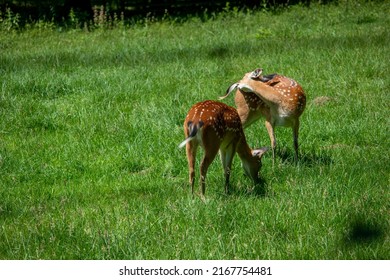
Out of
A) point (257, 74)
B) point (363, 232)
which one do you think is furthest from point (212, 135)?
point (257, 74)

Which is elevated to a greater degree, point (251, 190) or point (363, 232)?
point (363, 232)

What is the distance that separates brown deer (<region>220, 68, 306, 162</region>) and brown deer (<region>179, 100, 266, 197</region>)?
0.93m

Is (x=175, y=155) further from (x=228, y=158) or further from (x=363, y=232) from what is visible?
(x=363, y=232)

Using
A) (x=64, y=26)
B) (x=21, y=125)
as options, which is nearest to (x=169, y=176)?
(x=21, y=125)

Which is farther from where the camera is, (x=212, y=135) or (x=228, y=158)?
(x=228, y=158)

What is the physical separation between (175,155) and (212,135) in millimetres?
1736

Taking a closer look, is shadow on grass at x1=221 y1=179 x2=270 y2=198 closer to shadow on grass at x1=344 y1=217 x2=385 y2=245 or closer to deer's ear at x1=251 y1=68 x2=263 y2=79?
shadow on grass at x1=344 y1=217 x2=385 y2=245

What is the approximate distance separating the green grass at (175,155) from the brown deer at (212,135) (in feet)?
0.99

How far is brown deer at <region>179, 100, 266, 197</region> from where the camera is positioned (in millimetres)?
5863

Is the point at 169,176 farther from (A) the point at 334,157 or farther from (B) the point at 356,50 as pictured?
(B) the point at 356,50

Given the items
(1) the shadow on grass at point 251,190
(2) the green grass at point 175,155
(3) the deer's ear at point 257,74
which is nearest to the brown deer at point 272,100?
(3) the deer's ear at point 257,74

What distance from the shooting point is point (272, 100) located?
7.29 meters

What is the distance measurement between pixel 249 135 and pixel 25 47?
28.2ft

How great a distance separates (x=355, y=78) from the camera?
10.6m
